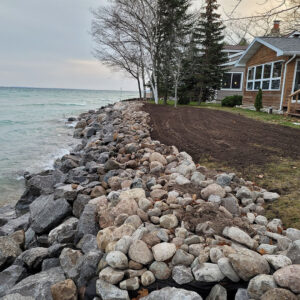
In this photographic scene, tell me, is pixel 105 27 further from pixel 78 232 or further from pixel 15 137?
pixel 78 232

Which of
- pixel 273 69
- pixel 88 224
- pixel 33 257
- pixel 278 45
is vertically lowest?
pixel 33 257

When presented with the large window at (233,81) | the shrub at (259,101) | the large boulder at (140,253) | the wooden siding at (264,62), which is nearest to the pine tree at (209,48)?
the large window at (233,81)

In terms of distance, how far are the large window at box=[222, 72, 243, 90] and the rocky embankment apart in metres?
21.3

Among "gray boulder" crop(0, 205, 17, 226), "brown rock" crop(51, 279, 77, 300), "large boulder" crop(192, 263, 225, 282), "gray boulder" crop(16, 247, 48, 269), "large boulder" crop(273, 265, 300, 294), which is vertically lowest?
"gray boulder" crop(0, 205, 17, 226)

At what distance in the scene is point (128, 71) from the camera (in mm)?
23594

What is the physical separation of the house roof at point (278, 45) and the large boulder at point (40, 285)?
12794 millimetres

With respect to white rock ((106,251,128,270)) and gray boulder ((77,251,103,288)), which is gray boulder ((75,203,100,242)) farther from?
white rock ((106,251,128,270))

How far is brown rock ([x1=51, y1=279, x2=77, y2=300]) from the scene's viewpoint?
2.14 m

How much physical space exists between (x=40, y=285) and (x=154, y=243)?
108 cm

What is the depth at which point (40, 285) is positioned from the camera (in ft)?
7.57

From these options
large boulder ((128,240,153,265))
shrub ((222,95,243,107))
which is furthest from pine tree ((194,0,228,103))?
large boulder ((128,240,153,265))

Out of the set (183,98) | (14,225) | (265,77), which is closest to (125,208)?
(14,225)

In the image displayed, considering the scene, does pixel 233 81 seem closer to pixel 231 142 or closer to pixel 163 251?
pixel 231 142

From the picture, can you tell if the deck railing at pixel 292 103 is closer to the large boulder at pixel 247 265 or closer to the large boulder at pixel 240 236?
the large boulder at pixel 240 236
